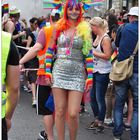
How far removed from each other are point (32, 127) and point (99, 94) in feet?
3.68

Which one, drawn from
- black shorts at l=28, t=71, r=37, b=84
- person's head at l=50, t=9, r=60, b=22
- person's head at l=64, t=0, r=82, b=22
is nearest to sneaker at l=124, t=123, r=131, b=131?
person's head at l=50, t=9, r=60, b=22

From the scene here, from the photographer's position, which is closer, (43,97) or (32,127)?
(43,97)

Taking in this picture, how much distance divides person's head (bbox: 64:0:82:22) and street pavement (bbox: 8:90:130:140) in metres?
Answer: 1.77

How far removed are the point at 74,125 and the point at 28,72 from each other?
142 inches

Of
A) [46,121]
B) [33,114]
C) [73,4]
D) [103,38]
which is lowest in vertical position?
[33,114]

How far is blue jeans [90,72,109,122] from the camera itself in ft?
19.2

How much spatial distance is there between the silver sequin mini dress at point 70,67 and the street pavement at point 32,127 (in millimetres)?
1291

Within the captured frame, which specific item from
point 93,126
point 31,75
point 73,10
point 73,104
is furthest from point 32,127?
point 73,10

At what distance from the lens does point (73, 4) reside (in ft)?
15.1

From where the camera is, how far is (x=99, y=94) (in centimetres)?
593

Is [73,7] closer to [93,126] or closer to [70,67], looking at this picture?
[70,67]

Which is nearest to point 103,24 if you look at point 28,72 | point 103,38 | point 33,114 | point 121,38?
point 103,38

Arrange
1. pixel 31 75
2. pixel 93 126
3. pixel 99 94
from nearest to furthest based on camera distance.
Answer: pixel 99 94 < pixel 93 126 < pixel 31 75

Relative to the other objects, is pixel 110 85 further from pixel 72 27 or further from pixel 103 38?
pixel 72 27
